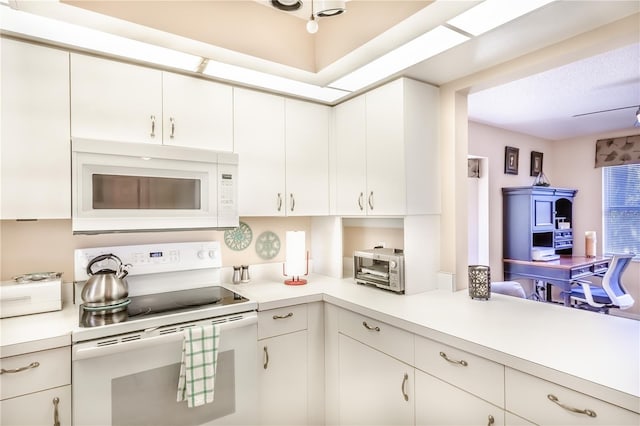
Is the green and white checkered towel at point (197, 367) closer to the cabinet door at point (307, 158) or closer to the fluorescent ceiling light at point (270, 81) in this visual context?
the cabinet door at point (307, 158)

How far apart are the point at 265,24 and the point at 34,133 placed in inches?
53.4

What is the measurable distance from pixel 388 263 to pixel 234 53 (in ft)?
5.01

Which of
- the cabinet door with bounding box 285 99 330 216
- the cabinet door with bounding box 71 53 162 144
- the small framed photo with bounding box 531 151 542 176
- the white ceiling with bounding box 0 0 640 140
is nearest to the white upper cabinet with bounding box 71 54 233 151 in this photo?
the cabinet door with bounding box 71 53 162 144

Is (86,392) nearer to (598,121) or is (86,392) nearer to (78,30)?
Result: (78,30)

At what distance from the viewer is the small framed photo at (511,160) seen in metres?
4.33

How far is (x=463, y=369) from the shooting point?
54.6 inches

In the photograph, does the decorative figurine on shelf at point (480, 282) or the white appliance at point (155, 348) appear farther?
the decorative figurine on shelf at point (480, 282)

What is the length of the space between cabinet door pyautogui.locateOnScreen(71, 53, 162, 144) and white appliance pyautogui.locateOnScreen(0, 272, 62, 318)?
2.48ft

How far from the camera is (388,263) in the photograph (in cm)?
215

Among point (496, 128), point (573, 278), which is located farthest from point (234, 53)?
point (573, 278)

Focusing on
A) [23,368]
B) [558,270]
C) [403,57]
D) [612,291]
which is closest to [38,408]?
[23,368]

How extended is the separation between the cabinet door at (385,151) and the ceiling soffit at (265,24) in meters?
0.37

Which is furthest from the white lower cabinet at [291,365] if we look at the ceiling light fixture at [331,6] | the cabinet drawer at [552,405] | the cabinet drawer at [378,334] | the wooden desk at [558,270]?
the wooden desk at [558,270]

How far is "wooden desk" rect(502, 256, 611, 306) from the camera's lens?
3852mm
